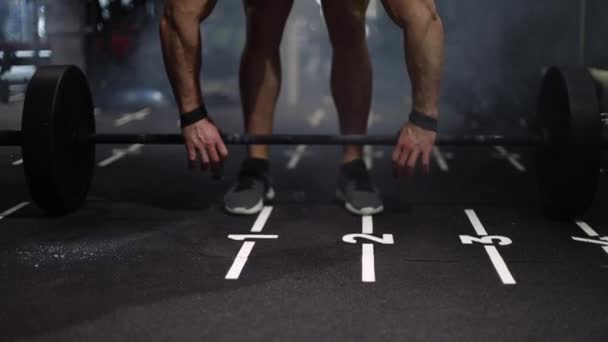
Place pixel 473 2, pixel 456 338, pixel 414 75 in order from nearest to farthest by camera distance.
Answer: pixel 456 338 → pixel 414 75 → pixel 473 2

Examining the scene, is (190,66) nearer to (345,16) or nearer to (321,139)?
(321,139)

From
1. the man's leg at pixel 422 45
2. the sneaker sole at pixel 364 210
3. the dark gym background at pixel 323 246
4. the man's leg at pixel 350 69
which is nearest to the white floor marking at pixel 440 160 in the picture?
the dark gym background at pixel 323 246

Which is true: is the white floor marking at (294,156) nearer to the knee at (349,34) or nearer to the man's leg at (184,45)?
the knee at (349,34)

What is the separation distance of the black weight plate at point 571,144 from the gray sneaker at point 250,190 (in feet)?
2.44

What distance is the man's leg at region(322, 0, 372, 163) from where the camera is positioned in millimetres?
2084

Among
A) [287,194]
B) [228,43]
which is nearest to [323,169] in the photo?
[287,194]

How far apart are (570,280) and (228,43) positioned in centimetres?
476

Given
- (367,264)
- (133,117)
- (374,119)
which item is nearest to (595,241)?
(367,264)

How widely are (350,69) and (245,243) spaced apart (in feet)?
2.17

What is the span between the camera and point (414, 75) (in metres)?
1.80

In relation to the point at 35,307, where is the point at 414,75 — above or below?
above

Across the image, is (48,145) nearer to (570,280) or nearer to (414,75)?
(414,75)

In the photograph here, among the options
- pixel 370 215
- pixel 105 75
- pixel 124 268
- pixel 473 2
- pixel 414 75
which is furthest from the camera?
pixel 105 75

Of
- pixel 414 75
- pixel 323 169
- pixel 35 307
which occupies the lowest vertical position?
pixel 323 169
